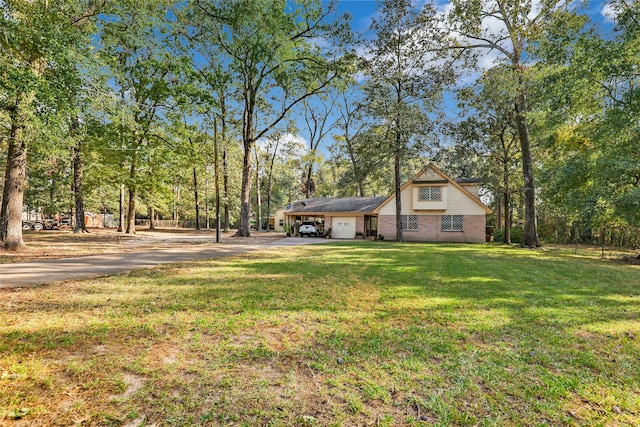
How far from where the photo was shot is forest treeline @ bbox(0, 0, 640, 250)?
8759mm

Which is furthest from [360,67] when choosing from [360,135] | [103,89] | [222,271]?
[222,271]

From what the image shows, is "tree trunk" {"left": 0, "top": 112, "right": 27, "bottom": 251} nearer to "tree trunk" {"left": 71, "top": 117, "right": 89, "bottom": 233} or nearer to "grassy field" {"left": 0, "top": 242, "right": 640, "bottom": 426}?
"grassy field" {"left": 0, "top": 242, "right": 640, "bottom": 426}

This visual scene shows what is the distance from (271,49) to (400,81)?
9.80m

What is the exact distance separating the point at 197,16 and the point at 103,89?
30.7 ft

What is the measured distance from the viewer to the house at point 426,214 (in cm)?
2481

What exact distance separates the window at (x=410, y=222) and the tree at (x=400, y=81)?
252 inches

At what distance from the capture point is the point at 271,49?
17.5 m

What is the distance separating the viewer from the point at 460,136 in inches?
913

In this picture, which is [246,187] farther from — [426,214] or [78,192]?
[426,214]

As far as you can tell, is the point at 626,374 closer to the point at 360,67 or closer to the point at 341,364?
the point at 341,364

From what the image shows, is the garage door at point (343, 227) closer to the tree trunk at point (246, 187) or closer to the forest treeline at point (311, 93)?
the forest treeline at point (311, 93)

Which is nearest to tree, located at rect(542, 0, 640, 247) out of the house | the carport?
the house

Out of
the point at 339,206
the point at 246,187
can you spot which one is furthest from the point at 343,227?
the point at 246,187

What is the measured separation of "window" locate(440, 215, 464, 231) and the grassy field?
19.8 meters
